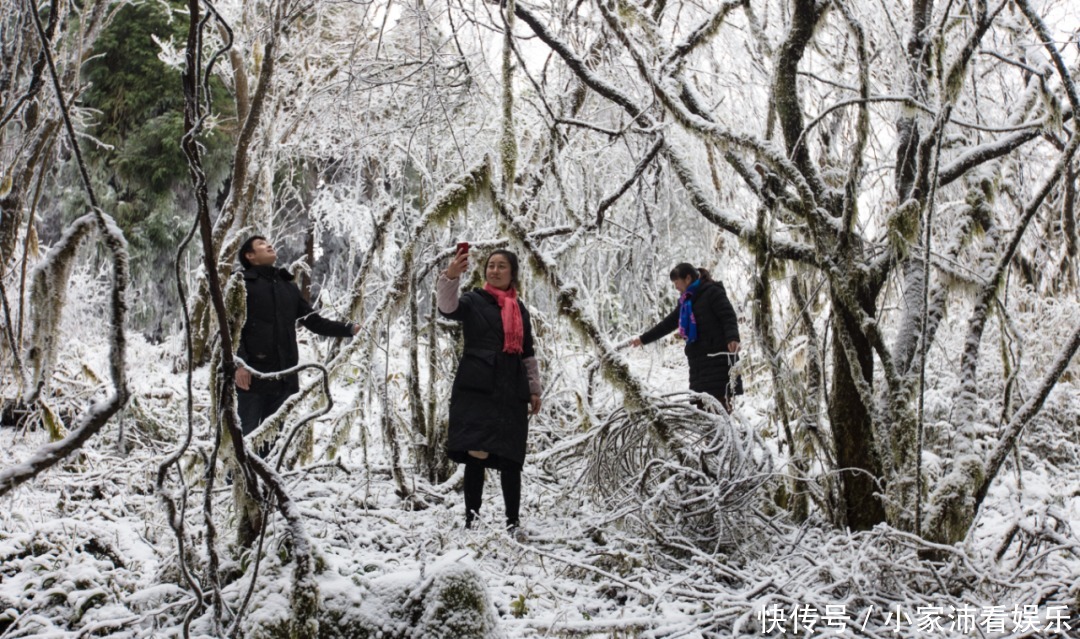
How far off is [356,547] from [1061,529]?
2.80 m

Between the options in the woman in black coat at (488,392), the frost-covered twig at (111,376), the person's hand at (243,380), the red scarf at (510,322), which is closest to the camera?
the frost-covered twig at (111,376)

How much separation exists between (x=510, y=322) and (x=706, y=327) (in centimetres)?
141

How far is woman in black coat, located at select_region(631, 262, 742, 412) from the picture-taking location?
4.28 meters

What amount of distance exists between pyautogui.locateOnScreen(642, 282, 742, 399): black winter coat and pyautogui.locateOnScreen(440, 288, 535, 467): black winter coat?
1333 millimetres

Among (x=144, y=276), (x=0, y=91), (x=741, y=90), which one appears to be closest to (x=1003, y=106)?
(x=741, y=90)

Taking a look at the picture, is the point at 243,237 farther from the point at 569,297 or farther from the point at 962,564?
the point at 962,564

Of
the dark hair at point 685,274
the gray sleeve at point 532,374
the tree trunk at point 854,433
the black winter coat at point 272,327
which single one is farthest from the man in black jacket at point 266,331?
the tree trunk at point 854,433

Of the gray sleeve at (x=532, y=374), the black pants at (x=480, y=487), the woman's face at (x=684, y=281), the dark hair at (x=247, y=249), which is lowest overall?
the black pants at (x=480, y=487)

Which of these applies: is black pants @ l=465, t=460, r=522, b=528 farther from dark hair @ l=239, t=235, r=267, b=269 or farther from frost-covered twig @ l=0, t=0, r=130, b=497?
frost-covered twig @ l=0, t=0, r=130, b=497

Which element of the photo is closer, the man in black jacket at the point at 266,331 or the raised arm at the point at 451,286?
the raised arm at the point at 451,286

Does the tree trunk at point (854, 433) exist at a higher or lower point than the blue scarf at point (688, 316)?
lower

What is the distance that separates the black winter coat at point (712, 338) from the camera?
4.27 meters

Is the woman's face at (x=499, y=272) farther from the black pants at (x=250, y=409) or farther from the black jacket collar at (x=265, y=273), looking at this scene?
the black pants at (x=250, y=409)

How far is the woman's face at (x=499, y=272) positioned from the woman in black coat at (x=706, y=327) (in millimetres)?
1175
